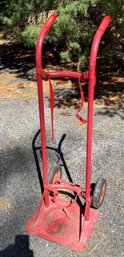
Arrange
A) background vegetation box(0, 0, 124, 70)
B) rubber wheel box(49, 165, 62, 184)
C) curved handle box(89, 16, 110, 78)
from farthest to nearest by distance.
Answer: background vegetation box(0, 0, 124, 70)
rubber wheel box(49, 165, 62, 184)
curved handle box(89, 16, 110, 78)

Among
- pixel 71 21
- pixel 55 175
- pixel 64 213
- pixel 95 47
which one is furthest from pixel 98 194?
pixel 71 21

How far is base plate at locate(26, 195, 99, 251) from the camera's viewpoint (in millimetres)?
3561

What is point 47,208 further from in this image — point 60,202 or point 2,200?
point 2,200

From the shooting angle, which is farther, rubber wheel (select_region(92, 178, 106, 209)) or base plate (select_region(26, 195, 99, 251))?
rubber wheel (select_region(92, 178, 106, 209))


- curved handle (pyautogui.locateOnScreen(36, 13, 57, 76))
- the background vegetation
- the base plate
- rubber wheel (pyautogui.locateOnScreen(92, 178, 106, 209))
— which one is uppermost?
curved handle (pyautogui.locateOnScreen(36, 13, 57, 76))

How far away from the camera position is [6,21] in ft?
26.2

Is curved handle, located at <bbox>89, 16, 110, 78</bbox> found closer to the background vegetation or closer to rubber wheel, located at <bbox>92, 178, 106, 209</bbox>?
rubber wheel, located at <bbox>92, 178, 106, 209</bbox>

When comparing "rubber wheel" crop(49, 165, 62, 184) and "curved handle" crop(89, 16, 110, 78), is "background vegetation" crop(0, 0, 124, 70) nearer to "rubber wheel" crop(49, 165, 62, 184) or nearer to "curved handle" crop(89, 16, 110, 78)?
"rubber wheel" crop(49, 165, 62, 184)

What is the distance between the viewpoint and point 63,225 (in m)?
3.73

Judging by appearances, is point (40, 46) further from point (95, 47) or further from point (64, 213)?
point (64, 213)

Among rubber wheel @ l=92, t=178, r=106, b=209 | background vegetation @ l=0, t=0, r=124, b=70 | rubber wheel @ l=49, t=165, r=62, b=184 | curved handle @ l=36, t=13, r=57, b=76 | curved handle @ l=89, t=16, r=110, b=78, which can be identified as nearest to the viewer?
curved handle @ l=89, t=16, r=110, b=78

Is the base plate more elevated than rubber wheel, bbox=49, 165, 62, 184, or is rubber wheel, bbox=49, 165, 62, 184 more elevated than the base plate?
rubber wheel, bbox=49, 165, 62, 184

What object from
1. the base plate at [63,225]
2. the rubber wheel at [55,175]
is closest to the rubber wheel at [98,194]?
the base plate at [63,225]

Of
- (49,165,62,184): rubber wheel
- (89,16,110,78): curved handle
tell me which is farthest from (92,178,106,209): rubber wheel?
(89,16,110,78): curved handle
